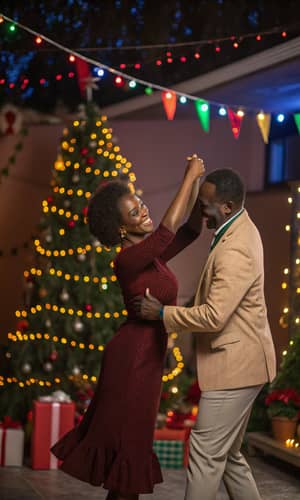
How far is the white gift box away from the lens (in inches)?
225

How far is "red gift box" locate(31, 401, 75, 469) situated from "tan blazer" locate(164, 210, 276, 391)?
2.38m

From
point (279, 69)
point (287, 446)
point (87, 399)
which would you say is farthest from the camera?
point (279, 69)

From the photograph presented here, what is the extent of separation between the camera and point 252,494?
3.45m

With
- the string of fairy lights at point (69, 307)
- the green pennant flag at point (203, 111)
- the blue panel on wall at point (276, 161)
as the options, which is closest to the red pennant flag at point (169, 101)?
the green pennant flag at point (203, 111)

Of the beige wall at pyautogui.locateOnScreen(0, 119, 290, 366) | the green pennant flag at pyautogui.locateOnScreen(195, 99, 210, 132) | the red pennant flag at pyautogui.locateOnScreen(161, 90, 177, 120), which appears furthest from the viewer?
the beige wall at pyautogui.locateOnScreen(0, 119, 290, 366)

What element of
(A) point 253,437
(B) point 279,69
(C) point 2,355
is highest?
(B) point 279,69

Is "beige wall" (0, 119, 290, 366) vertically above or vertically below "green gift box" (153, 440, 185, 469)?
above

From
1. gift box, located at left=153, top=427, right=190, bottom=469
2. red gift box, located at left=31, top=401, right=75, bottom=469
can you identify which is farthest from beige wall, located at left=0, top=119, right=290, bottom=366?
red gift box, located at left=31, top=401, right=75, bottom=469

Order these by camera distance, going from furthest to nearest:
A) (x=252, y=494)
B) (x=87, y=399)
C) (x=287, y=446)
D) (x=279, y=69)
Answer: (x=279, y=69)
(x=87, y=399)
(x=287, y=446)
(x=252, y=494)

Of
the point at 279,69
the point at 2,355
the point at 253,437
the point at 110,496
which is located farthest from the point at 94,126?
the point at 110,496

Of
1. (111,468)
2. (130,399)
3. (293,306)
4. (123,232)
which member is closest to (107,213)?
(123,232)

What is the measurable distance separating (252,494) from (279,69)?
393 cm

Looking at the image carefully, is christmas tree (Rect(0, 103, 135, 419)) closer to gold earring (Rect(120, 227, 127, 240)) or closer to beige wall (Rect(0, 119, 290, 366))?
beige wall (Rect(0, 119, 290, 366))

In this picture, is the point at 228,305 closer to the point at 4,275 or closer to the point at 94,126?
the point at 94,126
